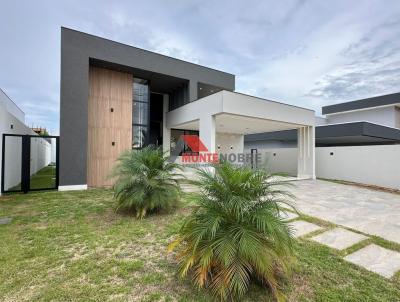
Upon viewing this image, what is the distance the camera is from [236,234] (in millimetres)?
2283

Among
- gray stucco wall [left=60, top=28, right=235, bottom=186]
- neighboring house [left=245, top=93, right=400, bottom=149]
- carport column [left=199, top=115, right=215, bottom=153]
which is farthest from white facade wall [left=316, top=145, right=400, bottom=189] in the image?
gray stucco wall [left=60, top=28, right=235, bottom=186]

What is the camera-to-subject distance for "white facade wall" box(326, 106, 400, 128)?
18500 millimetres

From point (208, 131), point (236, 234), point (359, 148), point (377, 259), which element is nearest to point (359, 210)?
point (377, 259)

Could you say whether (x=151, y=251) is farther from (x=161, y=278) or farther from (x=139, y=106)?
A: (x=139, y=106)

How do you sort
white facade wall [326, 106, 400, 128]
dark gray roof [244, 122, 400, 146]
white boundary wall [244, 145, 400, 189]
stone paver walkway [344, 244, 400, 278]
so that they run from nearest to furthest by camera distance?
stone paver walkway [344, 244, 400, 278]
white boundary wall [244, 145, 400, 189]
dark gray roof [244, 122, 400, 146]
white facade wall [326, 106, 400, 128]

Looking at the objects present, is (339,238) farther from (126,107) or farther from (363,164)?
(126,107)

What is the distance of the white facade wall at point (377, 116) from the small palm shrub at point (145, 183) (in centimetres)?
2153

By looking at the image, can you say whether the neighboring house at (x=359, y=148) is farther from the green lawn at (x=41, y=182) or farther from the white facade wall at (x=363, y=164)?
the green lawn at (x=41, y=182)

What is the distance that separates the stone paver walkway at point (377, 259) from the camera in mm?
2966

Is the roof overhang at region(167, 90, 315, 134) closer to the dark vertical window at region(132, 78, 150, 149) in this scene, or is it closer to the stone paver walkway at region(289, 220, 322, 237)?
the dark vertical window at region(132, 78, 150, 149)

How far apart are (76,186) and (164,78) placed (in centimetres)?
673

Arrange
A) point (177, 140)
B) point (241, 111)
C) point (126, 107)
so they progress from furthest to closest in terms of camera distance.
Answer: point (177, 140) → point (126, 107) → point (241, 111)

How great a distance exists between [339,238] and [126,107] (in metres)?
9.78

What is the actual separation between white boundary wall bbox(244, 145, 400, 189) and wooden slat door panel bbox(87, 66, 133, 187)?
281 inches
